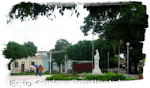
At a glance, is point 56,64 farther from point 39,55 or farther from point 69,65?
point 39,55

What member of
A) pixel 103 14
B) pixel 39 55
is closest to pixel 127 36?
pixel 39 55

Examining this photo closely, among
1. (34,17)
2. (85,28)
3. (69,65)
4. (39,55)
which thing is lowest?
(69,65)

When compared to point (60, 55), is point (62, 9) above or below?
above

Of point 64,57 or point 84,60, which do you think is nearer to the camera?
point 64,57

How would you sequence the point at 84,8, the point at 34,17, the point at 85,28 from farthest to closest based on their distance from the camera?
the point at 85,28
the point at 34,17
the point at 84,8

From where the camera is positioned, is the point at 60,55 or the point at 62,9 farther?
the point at 60,55

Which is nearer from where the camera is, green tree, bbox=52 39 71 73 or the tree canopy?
the tree canopy

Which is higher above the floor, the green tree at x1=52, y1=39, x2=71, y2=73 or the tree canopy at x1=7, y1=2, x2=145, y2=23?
the tree canopy at x1=7, y1=2, x2=145, y2=23

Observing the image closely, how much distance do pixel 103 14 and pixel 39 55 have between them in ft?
24.7

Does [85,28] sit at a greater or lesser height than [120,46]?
greater

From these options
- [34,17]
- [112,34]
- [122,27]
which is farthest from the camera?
[112,34]

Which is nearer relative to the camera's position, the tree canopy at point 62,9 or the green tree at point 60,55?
the tree canopy at point 62,9

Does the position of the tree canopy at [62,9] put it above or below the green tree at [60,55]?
above

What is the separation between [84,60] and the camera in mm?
16594
